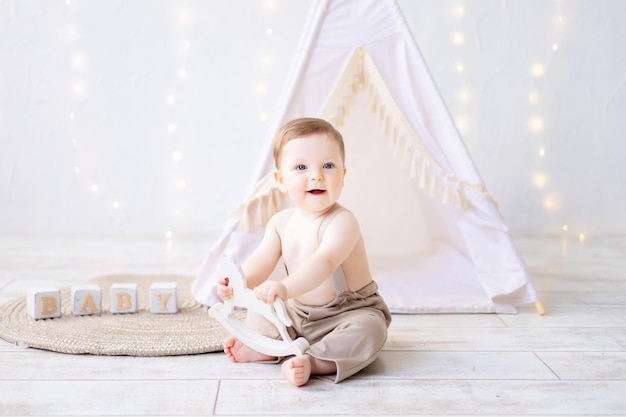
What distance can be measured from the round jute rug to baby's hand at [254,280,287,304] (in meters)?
0.28

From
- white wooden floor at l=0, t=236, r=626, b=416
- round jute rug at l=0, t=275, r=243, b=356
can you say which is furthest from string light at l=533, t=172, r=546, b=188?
round jute rug at l=0, t=275, r=243, b=356

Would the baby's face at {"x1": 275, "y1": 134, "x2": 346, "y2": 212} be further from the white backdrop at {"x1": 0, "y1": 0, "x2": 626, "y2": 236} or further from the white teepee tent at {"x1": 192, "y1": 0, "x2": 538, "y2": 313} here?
the white backdrop at {"x1": 0, "y1": 0, "x2": 626, "y2": 236}

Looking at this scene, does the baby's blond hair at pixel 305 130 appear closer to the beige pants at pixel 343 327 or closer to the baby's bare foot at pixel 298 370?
the beige pants at pixel 343 327

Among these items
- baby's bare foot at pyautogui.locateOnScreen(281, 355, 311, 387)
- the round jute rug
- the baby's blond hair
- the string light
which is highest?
the baby's blond hair

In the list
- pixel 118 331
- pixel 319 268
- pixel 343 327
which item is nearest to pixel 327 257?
pixel 319 268

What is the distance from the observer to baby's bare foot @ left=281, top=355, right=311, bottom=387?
1.31 metres

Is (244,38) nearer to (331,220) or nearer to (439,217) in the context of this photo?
(439,217)

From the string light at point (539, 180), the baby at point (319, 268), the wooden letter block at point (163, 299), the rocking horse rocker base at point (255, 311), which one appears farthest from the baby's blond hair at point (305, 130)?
the string light at point (539, 180)

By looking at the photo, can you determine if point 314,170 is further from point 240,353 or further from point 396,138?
point 396,138

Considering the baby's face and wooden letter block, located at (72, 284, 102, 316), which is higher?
the baby's face

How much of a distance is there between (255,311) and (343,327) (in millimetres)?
180

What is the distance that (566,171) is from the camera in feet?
11.1

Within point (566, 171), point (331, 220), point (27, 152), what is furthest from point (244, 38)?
point (331, 220)

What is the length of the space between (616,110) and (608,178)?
0.32 meters
